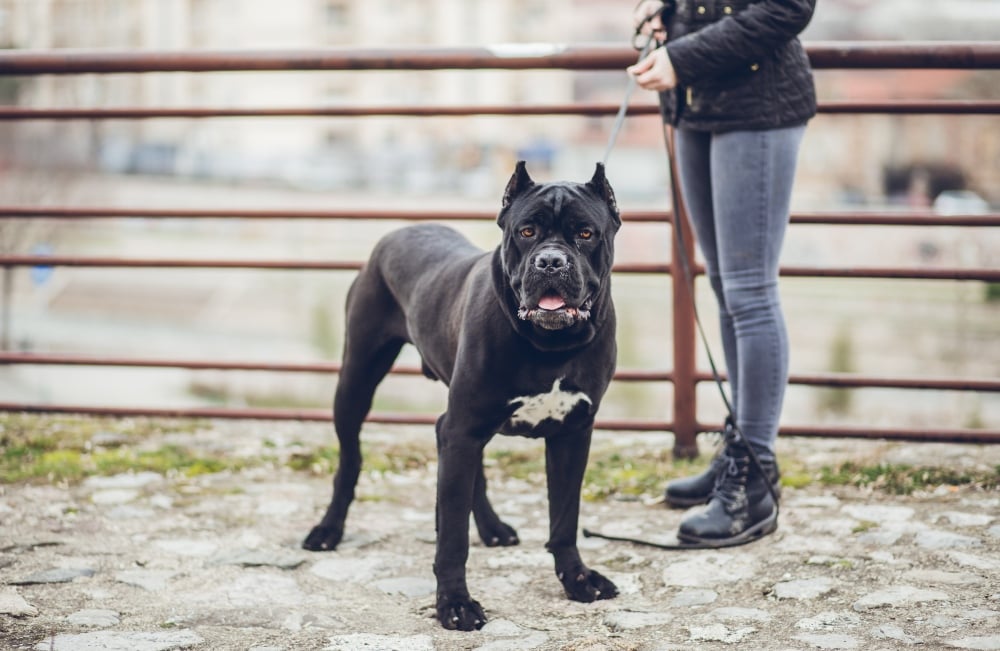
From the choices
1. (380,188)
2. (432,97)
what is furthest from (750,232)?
(432,97)

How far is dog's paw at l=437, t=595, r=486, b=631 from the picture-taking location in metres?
2.60

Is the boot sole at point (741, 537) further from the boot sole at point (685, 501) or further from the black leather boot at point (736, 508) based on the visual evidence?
the boot sole at point (685, 501)

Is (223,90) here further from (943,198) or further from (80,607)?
(80,607)

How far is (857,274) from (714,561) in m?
1.41

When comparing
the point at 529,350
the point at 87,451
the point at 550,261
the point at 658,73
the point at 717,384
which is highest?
the point at 658,73

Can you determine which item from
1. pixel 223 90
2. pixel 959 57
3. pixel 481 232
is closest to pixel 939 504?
pixel 959 57

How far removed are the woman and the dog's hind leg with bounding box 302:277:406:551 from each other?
95 centimetres

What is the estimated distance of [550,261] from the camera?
8.15ft

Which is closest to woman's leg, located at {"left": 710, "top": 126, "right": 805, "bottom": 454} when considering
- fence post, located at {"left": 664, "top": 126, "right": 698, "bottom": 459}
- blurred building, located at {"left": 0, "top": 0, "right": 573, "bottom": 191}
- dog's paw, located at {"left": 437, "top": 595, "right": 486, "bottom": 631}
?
fence post, located at {"left": 664, "top": 126, "right": 698, "bottom": 459}

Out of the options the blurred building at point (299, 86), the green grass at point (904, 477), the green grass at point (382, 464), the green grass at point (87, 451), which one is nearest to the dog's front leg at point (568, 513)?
the green grass at point (382, 464)

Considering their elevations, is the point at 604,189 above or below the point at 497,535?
above

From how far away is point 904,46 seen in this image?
3691mm

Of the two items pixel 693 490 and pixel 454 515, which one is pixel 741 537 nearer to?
pixel 693 490

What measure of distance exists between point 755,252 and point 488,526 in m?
1.07
